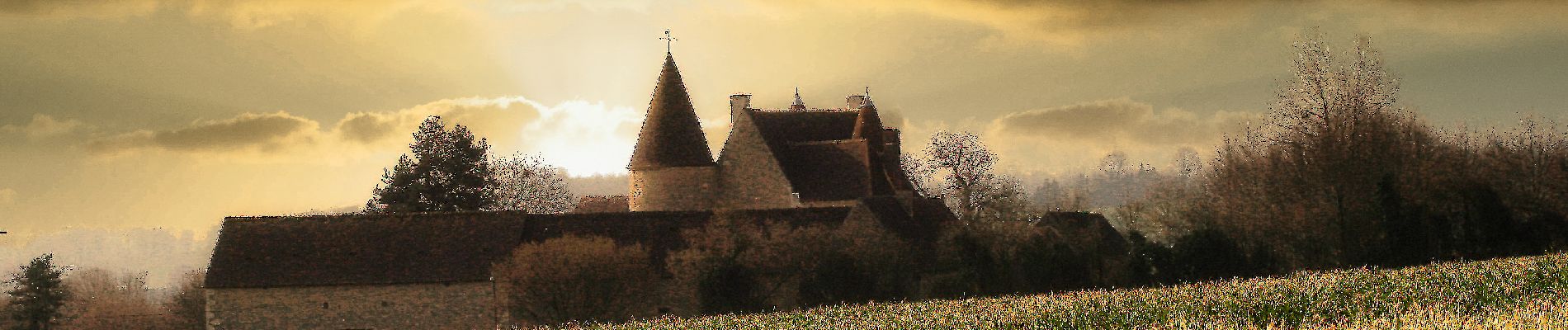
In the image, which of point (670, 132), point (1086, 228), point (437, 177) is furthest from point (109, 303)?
point (1086, 228)

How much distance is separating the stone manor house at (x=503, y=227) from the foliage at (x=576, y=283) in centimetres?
92

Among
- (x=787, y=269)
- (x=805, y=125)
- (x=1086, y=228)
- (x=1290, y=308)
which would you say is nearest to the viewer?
(x=1290, y=308)

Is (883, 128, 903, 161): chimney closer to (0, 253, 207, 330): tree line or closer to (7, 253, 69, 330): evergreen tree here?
(0, 253, 207, 330): tree line

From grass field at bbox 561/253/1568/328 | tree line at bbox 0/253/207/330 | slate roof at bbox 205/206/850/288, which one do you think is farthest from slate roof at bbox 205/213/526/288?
grass field at bbox 561/253/1568/328

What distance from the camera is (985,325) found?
20.3m

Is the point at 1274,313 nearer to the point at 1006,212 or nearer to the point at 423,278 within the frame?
the point at 423,278

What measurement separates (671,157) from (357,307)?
18.3 m

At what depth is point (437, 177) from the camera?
240 ft

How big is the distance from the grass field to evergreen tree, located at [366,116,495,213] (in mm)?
46035

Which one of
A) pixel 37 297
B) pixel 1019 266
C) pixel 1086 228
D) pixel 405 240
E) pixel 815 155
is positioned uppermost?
pixel 815 155

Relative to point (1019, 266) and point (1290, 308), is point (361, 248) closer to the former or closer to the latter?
point (1019, 266)

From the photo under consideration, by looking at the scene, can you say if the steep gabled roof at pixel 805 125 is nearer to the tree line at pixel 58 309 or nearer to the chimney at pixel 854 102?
the chimney at pixel 854 102

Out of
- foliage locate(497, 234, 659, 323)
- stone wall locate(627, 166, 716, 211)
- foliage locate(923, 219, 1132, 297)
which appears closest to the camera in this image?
foliage locate(497, 234, 659, 323)

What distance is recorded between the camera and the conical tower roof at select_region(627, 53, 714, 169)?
62125 millimetres
